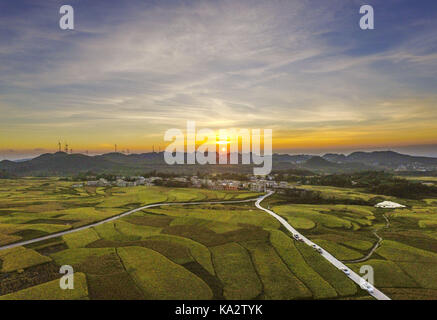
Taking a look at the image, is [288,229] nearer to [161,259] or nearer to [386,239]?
[386,239]

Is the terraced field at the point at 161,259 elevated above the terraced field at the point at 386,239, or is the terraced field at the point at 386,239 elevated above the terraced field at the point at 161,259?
the terraced field at the point at 161,259

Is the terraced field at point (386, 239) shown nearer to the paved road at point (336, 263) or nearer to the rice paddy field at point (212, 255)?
the rice paddy field at point (212, 255)

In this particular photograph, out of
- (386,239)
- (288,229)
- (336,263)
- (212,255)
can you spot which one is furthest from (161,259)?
(386,239)

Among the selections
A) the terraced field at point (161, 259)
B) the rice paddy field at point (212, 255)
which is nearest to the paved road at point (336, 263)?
the rice paddy field at point (212, 255)

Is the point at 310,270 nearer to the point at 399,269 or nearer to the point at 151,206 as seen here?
the point at 399,269

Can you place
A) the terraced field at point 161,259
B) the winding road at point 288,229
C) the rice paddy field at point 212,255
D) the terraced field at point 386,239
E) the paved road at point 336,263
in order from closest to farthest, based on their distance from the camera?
1. the paved road at point 336,263
2. the terraced field at point 161,259
3. the rice paddy field at point 212,255
4. the winding road at point 288,229
5. the terraced field at point 386,239

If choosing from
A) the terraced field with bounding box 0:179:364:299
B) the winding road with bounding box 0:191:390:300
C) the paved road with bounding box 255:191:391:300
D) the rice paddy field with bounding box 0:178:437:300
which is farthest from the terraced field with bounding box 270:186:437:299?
the terraced field with bounding box 0:179:364:299

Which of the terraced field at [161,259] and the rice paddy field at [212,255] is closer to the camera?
the terraced field at [161,259]
